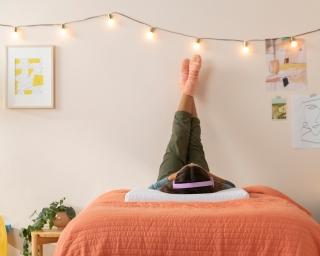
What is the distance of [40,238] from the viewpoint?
255 cm

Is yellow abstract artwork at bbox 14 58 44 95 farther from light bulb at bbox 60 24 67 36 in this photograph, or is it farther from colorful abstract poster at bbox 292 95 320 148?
colorful abstract poster at bbox 292 95 320 148

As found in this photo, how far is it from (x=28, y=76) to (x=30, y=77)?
0.04 feet

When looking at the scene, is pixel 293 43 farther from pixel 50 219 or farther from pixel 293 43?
pixel 50 219

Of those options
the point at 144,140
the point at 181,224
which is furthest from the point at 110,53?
the point at 181,224

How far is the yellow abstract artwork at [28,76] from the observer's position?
9.29ft

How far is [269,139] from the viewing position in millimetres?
2811

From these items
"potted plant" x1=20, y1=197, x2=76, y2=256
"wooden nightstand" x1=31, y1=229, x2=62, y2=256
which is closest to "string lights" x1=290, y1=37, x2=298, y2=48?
"potted plant" x1=20, y1=197, x2=76, y2=256

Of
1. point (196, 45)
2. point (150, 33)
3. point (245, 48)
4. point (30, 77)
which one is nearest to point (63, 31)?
point (30, 77)

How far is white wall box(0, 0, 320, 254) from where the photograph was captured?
9.22 ft

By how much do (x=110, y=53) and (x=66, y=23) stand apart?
1.06 feet

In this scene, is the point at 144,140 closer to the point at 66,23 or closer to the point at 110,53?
the point at 110,53

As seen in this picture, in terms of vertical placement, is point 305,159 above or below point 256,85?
below

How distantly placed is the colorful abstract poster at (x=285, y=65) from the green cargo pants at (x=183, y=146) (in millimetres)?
532

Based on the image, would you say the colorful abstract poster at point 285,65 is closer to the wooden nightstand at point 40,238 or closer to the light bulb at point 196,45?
the light bulb at point 196,45
